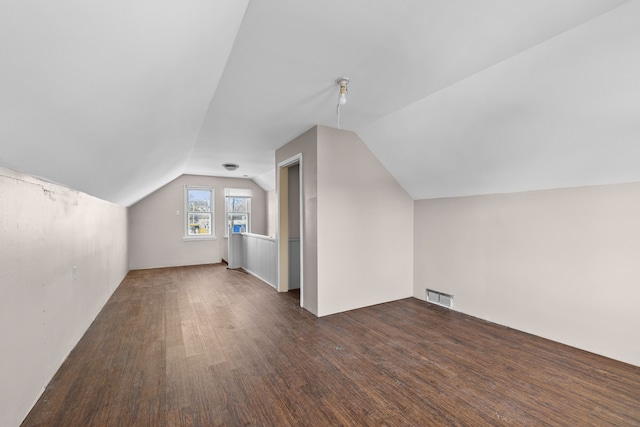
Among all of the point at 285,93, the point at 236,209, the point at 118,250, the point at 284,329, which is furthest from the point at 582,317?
the point at 236,209

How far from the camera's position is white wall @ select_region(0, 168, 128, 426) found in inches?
64.0

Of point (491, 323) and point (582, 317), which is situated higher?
point (582, 317)

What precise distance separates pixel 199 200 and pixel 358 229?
5.31 meters

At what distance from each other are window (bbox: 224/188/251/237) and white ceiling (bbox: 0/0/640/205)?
4.68 metres

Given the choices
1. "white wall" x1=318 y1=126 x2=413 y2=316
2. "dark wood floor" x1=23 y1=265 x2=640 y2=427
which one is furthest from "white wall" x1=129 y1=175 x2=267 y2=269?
"white wall" x1=318 y1=126 x2=413 y2=316

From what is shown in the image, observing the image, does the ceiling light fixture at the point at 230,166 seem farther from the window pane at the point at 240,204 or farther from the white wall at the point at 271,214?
the white wall at the point at 271,214

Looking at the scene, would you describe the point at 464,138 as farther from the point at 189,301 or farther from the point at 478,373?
the point at 189,301

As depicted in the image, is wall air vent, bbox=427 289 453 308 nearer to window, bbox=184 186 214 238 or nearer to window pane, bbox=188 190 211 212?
window, bbox=184 186 214 238

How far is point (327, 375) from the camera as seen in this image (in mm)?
2252

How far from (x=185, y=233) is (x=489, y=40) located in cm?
731

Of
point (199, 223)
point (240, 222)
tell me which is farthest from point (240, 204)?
point (199, 223)

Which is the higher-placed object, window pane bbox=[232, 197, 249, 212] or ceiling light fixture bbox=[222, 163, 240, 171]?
ceiling light fixture bbox=[222, 163, 240, 171]

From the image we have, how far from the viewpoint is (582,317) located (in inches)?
104

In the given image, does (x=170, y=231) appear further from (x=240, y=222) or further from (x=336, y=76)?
(x=336, y=76)
